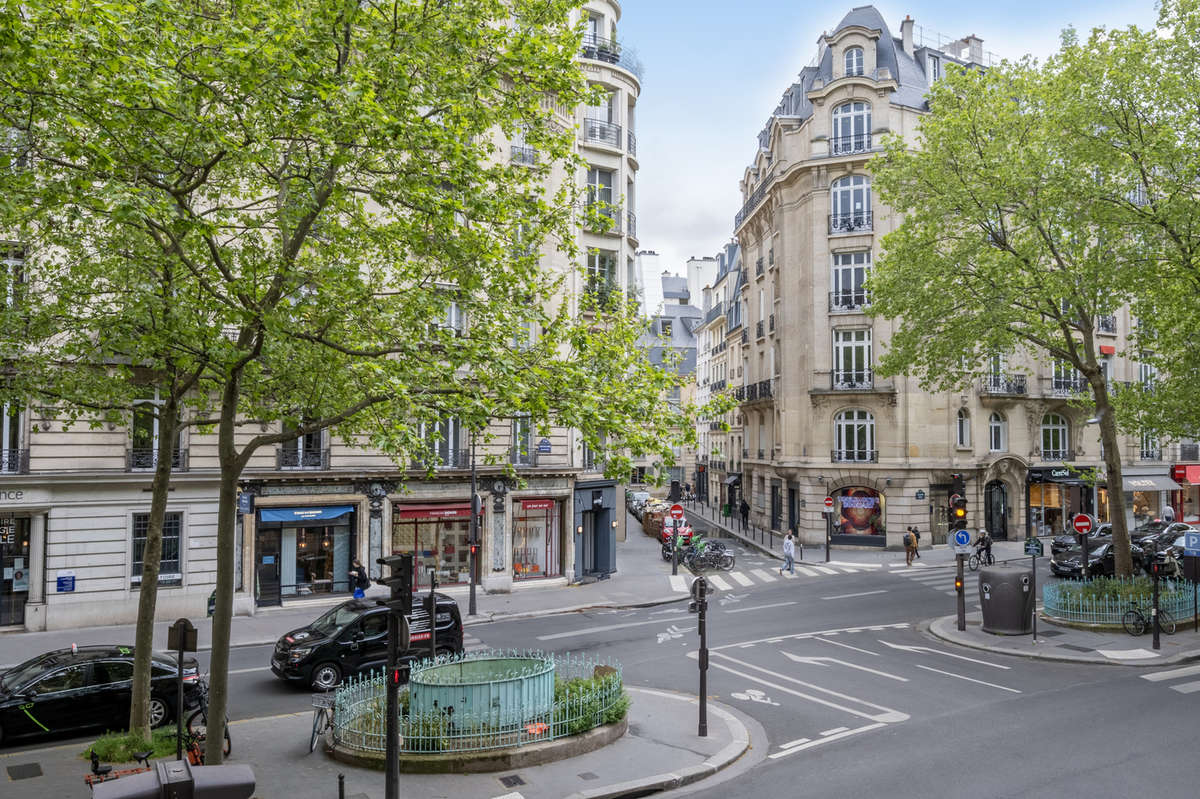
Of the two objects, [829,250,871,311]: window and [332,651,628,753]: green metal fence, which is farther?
[829,250,871,311]: window

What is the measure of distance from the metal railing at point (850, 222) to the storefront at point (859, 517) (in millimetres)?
12443

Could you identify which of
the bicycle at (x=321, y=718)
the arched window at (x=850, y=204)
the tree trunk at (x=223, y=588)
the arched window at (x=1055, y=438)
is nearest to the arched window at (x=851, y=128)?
the arched window at (x=850, y=204)

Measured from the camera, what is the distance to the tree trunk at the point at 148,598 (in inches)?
470

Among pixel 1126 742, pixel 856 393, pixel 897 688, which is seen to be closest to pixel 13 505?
pixel 897 688

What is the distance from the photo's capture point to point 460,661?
12.6 meters

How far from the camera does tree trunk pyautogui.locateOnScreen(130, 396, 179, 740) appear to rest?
1194 centimetres

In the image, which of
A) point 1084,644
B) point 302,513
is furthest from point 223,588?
point 1084,644

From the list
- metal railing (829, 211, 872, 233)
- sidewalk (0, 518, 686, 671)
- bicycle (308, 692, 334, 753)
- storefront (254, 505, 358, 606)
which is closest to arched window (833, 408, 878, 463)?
metal railing (829, 211, 872, 233)

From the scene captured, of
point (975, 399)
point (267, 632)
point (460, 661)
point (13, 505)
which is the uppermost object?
point (975, 399)

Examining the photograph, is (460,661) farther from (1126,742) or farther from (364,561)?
(364,561)

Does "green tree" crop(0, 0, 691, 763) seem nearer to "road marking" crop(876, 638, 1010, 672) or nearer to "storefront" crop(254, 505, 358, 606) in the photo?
"road marking" crop(876, 638, 1010, 672)

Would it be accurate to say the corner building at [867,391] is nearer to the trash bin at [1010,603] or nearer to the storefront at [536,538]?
the storefront at [536,538]

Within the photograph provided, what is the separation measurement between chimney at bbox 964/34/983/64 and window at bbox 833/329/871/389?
56.9ft

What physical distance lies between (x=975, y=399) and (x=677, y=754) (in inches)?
1300
